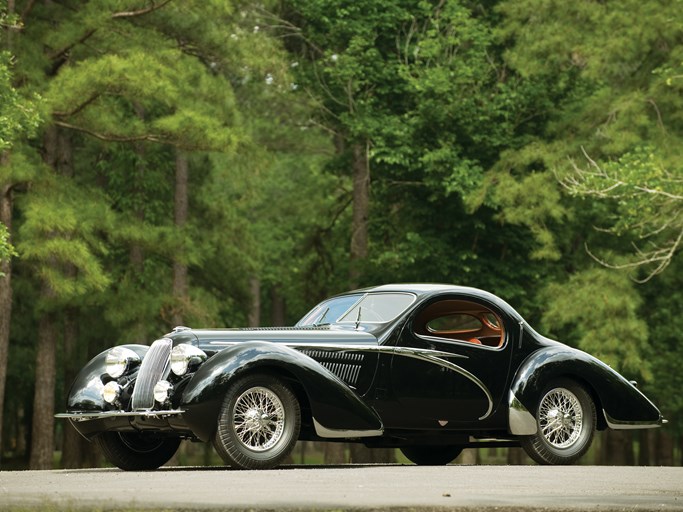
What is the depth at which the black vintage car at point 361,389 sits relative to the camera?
11656 mm

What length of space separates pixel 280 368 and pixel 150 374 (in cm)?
124

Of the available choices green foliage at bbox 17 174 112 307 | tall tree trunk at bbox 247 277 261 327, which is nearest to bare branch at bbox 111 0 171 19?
green foliage at bbox 17 174 112 307

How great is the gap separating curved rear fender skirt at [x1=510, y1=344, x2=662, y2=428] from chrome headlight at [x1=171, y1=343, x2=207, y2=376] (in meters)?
3.46

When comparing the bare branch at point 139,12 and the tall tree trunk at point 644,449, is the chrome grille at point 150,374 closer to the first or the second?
the bare branch at point 139,12

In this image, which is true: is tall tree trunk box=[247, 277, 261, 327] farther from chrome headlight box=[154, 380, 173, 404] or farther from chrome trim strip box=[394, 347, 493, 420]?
chrome headlight box=[154, 380, 173, 404]

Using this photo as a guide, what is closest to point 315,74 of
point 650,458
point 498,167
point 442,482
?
point 498,167

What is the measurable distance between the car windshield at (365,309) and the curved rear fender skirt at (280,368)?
1354 mm

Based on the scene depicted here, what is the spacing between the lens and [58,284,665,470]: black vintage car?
38.2ft

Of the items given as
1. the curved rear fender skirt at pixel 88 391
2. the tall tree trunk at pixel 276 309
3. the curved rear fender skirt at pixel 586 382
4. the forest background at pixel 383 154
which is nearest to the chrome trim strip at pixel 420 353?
the curved rear fender skirt at pixel 586 382

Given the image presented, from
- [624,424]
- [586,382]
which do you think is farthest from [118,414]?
[624,424]

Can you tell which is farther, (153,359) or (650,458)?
(650,458)

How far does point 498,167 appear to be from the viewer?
3103cm

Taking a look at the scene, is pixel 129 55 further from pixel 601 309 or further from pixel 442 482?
pixel 442 482

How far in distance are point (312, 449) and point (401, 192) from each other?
53.7 m
